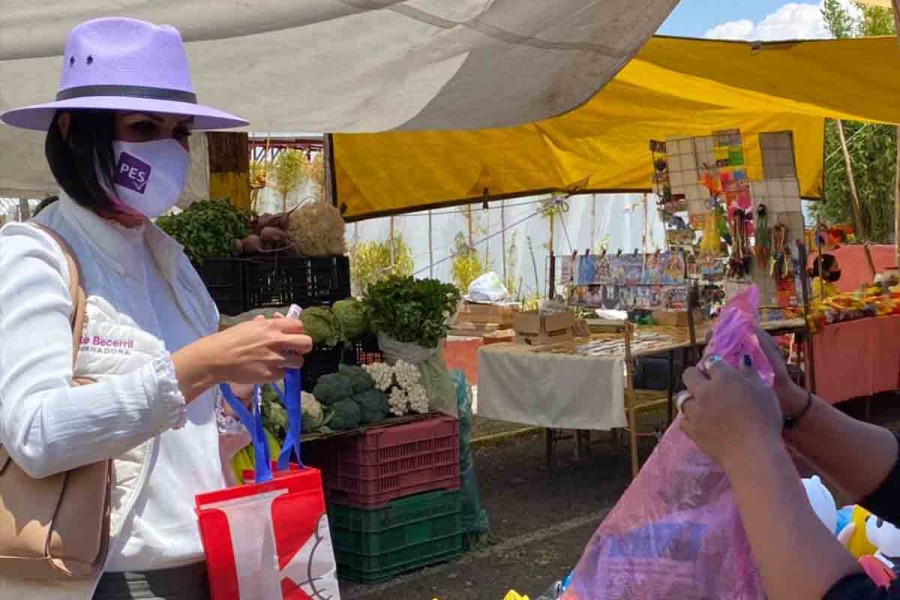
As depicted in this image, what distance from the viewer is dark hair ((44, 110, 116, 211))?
5.70 ft

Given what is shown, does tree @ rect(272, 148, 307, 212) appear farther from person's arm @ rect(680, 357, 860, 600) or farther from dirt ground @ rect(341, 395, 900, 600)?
person's arm @ rect(680, 357, 860, 600)

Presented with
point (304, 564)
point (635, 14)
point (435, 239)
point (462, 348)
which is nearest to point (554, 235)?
point (435, 239)

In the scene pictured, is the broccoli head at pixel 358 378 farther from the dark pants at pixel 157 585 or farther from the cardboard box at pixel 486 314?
the cardboard box at pixel 486 314

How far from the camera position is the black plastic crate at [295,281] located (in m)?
5.14

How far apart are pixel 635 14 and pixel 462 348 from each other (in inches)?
331

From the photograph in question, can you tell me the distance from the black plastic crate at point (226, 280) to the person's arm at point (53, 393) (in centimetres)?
352

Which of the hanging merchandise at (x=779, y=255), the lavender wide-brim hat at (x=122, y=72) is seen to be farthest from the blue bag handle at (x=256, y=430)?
the hanging merchandise at (x=779, y=255)

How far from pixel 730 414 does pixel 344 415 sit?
381cm

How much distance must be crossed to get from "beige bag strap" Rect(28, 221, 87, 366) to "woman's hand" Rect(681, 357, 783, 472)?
38.1 inches

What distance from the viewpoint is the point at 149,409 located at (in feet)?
5.08

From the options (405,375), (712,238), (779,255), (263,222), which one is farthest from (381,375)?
(779,255)

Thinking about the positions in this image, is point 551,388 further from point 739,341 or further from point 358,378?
point 739,341

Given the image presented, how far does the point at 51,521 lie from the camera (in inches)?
61.4

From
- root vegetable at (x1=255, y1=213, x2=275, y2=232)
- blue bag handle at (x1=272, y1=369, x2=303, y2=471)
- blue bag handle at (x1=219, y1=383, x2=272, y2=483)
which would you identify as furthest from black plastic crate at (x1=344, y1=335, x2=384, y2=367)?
blue bag handle at (x1=219, y1=383, x2=272, y2=483)
